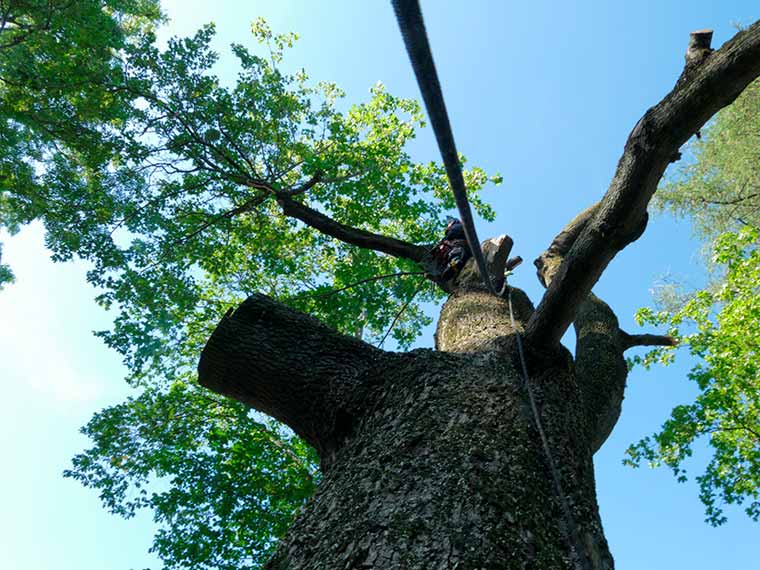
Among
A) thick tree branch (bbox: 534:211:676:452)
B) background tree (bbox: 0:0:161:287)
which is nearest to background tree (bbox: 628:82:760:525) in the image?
thick tree branch (bbox: 534:211:676:452)

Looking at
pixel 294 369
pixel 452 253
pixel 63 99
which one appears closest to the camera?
pixel 294 369

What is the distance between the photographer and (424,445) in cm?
187

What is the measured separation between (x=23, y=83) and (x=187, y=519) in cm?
609

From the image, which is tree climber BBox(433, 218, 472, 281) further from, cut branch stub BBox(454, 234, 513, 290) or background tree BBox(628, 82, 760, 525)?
background tree BBox(628, 82, 760, 525)

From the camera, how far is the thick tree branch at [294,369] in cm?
238

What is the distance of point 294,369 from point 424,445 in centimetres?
88

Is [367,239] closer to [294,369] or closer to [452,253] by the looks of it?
[452,253]

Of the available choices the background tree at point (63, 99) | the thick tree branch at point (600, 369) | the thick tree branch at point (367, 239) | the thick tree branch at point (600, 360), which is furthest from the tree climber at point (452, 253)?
the background tree at point (63, 99)

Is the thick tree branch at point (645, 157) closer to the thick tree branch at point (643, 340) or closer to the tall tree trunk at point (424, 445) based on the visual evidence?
the tall tree trunk at point (424, 445)

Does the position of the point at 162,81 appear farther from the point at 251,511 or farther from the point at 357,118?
the point at 251,511

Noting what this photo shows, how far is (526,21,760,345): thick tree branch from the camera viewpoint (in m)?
1.88

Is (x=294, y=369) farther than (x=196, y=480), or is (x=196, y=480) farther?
(x=196, y=480)

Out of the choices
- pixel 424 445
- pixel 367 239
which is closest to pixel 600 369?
pixel 424 445

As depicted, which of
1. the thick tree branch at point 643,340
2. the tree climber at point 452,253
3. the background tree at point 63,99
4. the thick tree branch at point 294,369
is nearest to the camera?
the thick tree branch at point 294,369
